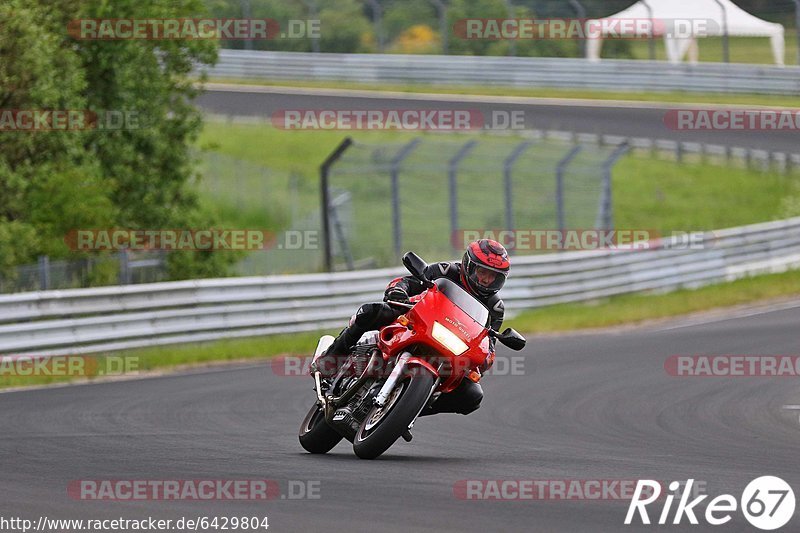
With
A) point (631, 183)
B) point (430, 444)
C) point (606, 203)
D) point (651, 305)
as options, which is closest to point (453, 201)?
point (606, 203)

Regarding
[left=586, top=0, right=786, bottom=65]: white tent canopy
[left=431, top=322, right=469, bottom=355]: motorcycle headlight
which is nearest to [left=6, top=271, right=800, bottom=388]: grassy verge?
[left=431, top=322, right=469, bottom=355]: motorcycle headlight

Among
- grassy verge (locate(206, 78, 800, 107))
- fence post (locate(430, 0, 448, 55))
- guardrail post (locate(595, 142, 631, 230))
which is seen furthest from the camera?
fence post (locate(430, 0, 448, 55))

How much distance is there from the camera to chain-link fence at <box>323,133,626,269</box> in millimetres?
22969

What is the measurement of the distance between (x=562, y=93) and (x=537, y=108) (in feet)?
6.55

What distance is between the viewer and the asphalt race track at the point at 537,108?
1345 inches

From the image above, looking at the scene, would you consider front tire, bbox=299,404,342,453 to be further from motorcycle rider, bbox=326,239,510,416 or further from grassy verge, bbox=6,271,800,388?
grassy verge, bbox=6,271,800,388

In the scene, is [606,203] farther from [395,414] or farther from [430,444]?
[395,414]

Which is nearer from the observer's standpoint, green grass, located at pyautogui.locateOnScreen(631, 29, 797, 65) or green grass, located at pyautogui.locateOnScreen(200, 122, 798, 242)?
green grass, located at pyautogui.locateOnScreen(200, 122, 798, 242)

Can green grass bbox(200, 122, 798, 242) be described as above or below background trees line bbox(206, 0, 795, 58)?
below

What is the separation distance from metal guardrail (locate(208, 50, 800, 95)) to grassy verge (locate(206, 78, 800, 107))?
15 centimetres

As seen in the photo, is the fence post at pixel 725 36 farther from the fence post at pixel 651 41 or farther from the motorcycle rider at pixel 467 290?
the motorcycle rider at pixel 467 290

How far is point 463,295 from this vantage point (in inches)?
350

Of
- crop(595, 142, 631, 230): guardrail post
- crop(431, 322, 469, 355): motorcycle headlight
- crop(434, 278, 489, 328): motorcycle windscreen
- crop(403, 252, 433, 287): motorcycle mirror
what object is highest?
crop(403, 252, 433, 287): motorcycle mirror

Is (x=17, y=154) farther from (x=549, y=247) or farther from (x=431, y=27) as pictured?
(x=431, y=27)
